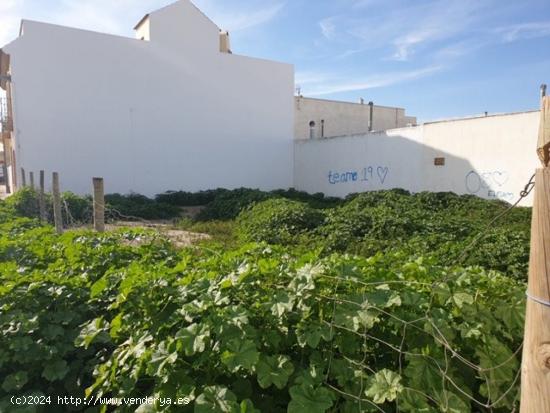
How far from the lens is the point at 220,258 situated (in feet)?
9.14

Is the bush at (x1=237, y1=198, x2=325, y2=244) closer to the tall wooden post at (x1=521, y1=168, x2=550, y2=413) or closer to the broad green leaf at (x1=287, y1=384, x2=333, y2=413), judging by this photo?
the broad green leaf at (x1=287, y1=384, x2=333, y2=413)

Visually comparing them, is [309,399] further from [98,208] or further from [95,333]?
[98,208]

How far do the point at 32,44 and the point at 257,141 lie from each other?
9713 millimetres

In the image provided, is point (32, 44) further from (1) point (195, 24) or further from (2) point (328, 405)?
(2) point (328, 405)

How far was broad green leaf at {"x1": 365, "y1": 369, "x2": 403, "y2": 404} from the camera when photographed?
1.65 m

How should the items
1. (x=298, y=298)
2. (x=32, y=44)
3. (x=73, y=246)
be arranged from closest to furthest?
(x=298, y=298)
(x=73, y=246)
(x=32, y=44)

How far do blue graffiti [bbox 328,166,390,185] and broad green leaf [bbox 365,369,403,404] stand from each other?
1519 cm

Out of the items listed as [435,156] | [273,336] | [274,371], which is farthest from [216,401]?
[435,156]

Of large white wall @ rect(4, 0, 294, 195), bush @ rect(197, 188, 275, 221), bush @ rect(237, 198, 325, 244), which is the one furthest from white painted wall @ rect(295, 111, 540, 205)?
bush @ rect(237, 198, 325, 244)

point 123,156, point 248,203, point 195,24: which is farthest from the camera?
point 195,24

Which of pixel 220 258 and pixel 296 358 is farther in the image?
pixel 220 258

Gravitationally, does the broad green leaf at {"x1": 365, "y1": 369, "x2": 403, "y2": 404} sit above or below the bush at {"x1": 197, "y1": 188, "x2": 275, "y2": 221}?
above

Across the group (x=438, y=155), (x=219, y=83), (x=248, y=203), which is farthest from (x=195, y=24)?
(x=438, y=155)

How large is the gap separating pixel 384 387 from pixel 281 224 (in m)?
8.08
